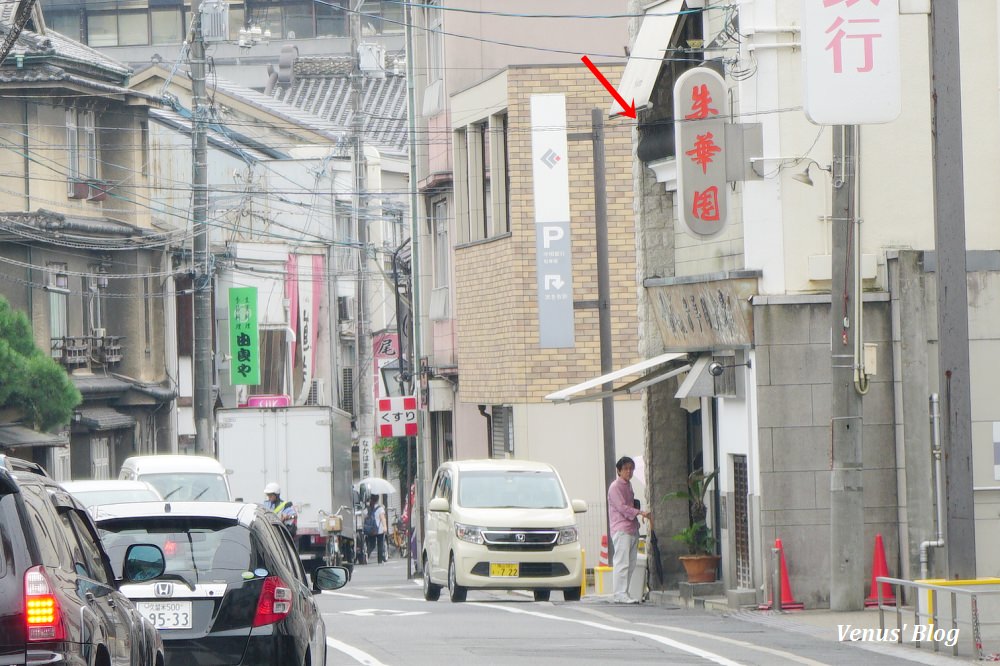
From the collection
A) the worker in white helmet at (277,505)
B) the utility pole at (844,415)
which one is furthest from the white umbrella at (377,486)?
the utility pole at (844,415)

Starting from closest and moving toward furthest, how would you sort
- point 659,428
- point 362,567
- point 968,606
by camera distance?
point 968,606 < point 659,428 < point 362,567

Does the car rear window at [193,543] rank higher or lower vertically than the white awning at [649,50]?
lower

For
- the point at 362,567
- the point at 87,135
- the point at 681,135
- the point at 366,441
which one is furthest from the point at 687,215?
the point at 366,441

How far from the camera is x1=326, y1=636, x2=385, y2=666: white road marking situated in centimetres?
1375

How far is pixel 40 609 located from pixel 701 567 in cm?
1679

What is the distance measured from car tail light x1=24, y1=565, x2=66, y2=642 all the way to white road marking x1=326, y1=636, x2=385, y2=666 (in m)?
7.65

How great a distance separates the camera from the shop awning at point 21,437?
3806 cm

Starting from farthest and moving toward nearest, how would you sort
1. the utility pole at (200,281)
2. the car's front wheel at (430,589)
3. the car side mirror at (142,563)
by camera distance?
1. the utility pole at (200,281)
2. the car's front wheel at (430,589)
3. the car side mirror at (142,563)

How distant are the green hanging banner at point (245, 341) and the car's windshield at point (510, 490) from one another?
95.8ft

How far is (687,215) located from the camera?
20.1 m

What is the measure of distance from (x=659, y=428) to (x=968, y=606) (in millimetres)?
11107

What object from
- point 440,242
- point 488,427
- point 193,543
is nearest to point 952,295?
point 193,543

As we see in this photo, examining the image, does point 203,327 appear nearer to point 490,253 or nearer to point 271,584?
point 490,253

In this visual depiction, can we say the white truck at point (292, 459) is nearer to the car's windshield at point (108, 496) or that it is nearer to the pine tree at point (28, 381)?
the pine tree at point (28, 381)
